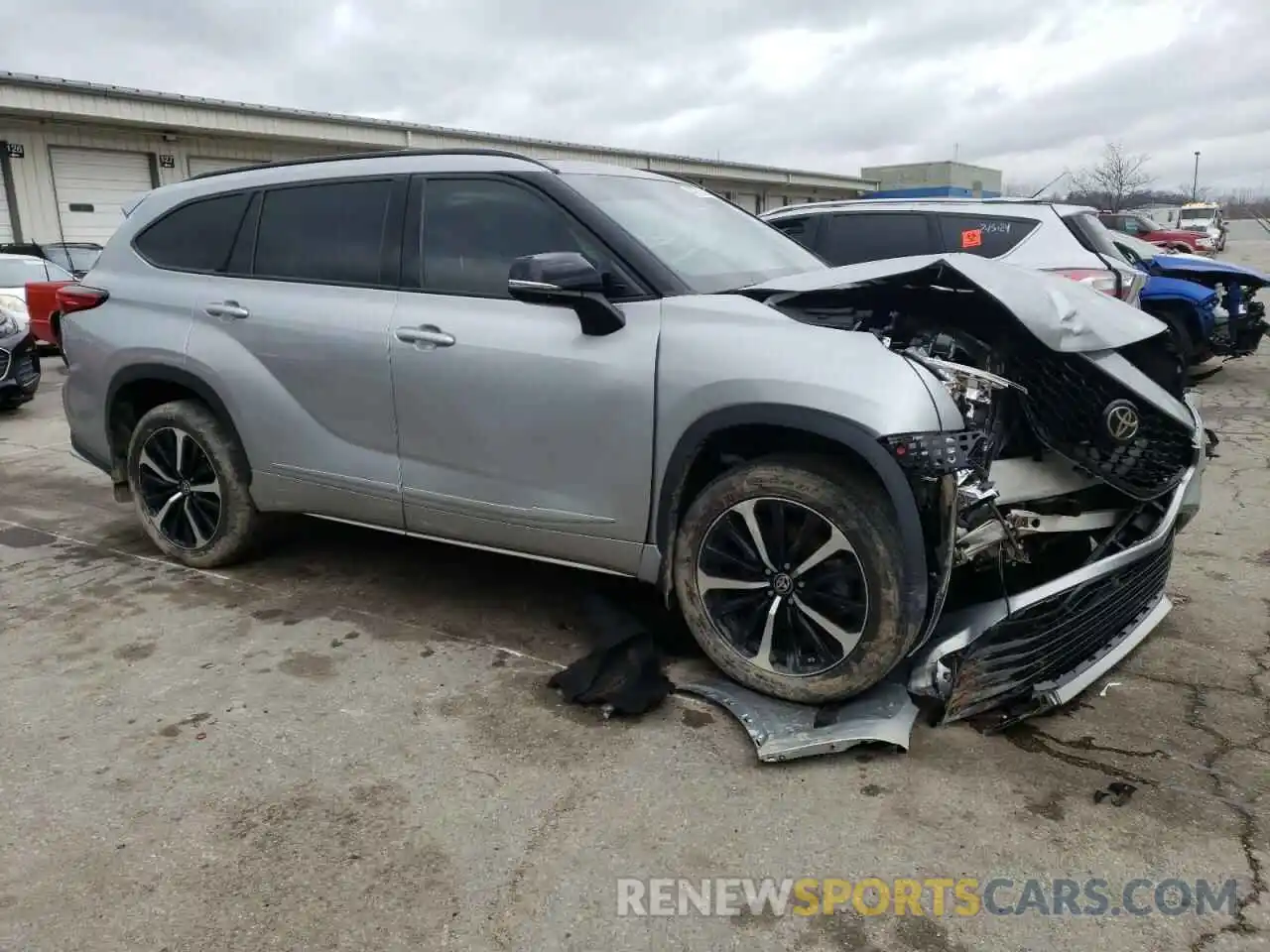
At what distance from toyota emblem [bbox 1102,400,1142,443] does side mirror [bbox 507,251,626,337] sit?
164 cm

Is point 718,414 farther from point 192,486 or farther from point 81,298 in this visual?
point 81,298

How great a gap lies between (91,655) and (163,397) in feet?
4.82

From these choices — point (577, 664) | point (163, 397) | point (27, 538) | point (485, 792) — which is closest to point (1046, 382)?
point (577, 664)

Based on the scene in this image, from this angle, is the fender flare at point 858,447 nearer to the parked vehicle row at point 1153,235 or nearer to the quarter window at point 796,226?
the quarter window at point 796,226

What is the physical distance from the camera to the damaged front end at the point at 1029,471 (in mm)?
2848

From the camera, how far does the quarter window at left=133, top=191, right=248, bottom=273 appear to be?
4336 millimetres

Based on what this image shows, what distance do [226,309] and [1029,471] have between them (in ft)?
10.9

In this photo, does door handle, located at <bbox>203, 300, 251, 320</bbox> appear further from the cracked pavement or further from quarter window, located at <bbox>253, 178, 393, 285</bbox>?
the cracked pavement

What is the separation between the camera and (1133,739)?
2.93 m

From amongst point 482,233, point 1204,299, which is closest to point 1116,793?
point 482,233

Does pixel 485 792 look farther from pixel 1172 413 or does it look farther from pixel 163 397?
pixel 163 397

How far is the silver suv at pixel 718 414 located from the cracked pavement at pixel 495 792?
0.31 m

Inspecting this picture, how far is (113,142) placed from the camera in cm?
1970

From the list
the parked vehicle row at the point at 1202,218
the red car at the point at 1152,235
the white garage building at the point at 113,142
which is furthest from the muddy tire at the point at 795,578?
the parked vehicle row at the point at 1202,218
